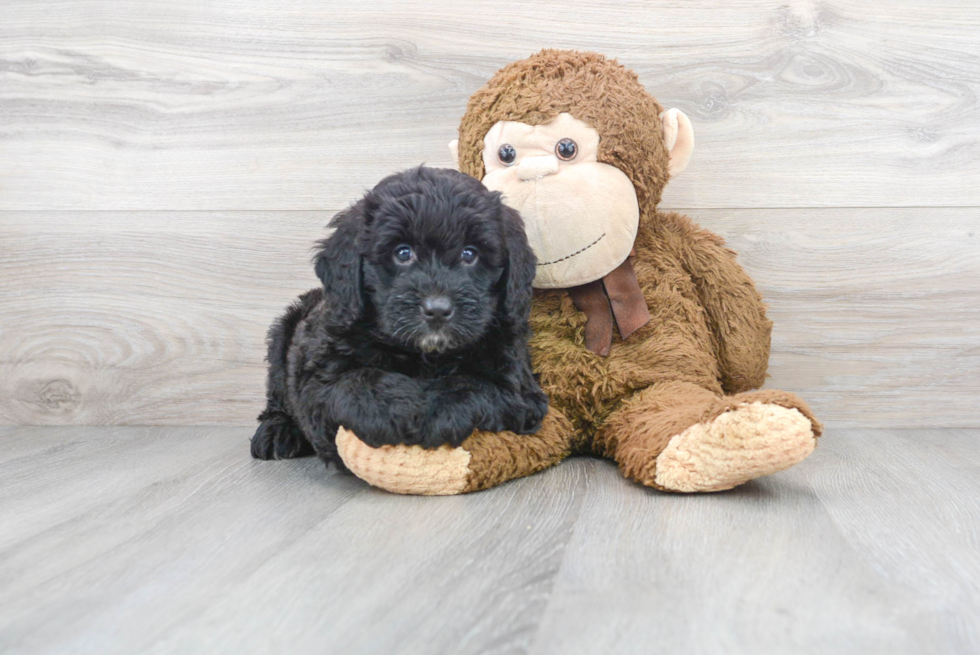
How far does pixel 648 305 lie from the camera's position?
5.11 ft

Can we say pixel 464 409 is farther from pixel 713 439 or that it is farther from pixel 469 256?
pixel 713 439

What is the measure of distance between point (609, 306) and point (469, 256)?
1.27 feet

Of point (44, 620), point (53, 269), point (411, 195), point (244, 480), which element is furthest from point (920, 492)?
point (53, 269)

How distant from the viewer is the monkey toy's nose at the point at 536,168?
4.67ft

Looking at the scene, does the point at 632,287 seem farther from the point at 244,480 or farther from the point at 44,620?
the point at 44,620

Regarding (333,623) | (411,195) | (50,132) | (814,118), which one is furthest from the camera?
(50,132)

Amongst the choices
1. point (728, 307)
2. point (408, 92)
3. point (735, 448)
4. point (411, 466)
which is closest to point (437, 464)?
point (411, 466)

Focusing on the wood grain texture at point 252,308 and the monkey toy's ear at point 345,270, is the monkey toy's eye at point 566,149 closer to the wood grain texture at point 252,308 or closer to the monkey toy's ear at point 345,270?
the monkey toy's ear at point 345,270

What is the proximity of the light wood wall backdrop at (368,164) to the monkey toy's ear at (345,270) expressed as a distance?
0.64m

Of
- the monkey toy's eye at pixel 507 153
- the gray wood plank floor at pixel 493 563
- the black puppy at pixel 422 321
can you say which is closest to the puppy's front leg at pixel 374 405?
the black puppy at pixel 422 321

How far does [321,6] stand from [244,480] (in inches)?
44.2

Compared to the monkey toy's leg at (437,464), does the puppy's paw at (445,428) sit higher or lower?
higher

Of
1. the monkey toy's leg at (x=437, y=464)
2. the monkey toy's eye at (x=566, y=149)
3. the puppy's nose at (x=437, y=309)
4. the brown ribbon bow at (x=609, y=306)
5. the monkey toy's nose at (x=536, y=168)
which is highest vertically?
the monkey toy's eye at (x=566, y=149)

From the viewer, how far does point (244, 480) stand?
1.43 meters
